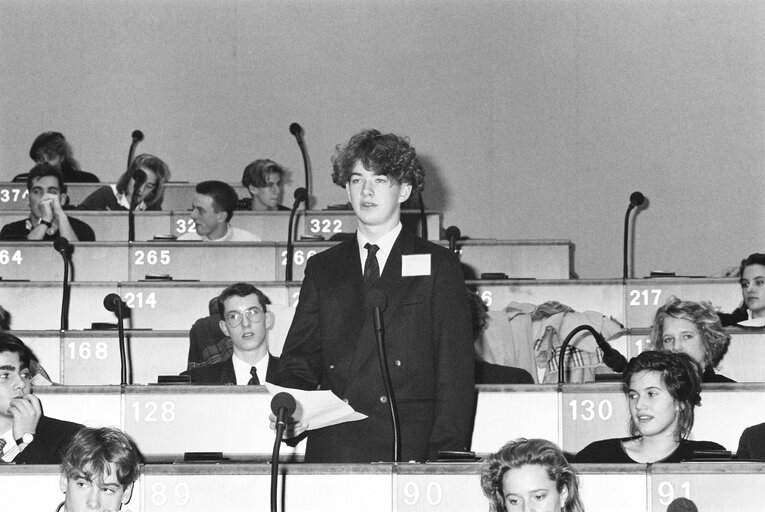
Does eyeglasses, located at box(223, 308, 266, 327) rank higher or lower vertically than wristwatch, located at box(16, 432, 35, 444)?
higher

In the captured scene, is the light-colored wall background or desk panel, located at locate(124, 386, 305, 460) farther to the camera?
the light-colored wall background

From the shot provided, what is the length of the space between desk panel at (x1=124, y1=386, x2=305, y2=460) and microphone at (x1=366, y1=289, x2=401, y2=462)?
895 mm

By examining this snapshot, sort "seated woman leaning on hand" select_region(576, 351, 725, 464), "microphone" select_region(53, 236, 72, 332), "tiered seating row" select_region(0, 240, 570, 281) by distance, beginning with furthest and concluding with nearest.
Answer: "tiered seating row" select_region(0, 240, 570, 281) < "microphone" select_region(53, 236, 72, 332) < "seated woman leaning on hand" select_region(576, 351, 725, 464)

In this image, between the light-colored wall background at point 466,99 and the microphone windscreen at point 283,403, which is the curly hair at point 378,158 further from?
the light-colored wall background at point 466,99

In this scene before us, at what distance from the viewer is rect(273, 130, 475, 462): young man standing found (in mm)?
3336

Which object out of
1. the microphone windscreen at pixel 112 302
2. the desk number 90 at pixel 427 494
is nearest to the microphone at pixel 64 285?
the microphone windscreen at pixel 112 302

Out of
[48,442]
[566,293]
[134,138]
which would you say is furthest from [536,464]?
[134,138]

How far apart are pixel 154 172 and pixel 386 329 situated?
5.05 m

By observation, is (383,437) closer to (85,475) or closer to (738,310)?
(85,475)

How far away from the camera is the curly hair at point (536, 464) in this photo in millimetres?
2881

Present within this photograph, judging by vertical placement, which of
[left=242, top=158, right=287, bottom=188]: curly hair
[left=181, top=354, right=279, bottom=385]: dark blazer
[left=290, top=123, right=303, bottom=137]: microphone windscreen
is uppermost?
[left=290, top=123, right=303, bottom=137]: microphone windscreen

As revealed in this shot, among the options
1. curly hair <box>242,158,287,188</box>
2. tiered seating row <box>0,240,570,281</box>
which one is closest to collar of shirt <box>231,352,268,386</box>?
tiered seating row <box>0,240,570,281</box>

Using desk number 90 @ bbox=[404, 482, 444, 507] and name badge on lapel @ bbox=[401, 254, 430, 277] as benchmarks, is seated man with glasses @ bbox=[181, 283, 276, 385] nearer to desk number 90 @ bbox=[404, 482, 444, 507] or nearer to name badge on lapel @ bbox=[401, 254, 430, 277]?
name badge on lapel @ bbox=[401, 254, 430, 277]

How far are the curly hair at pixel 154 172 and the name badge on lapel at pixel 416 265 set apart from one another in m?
4.87
